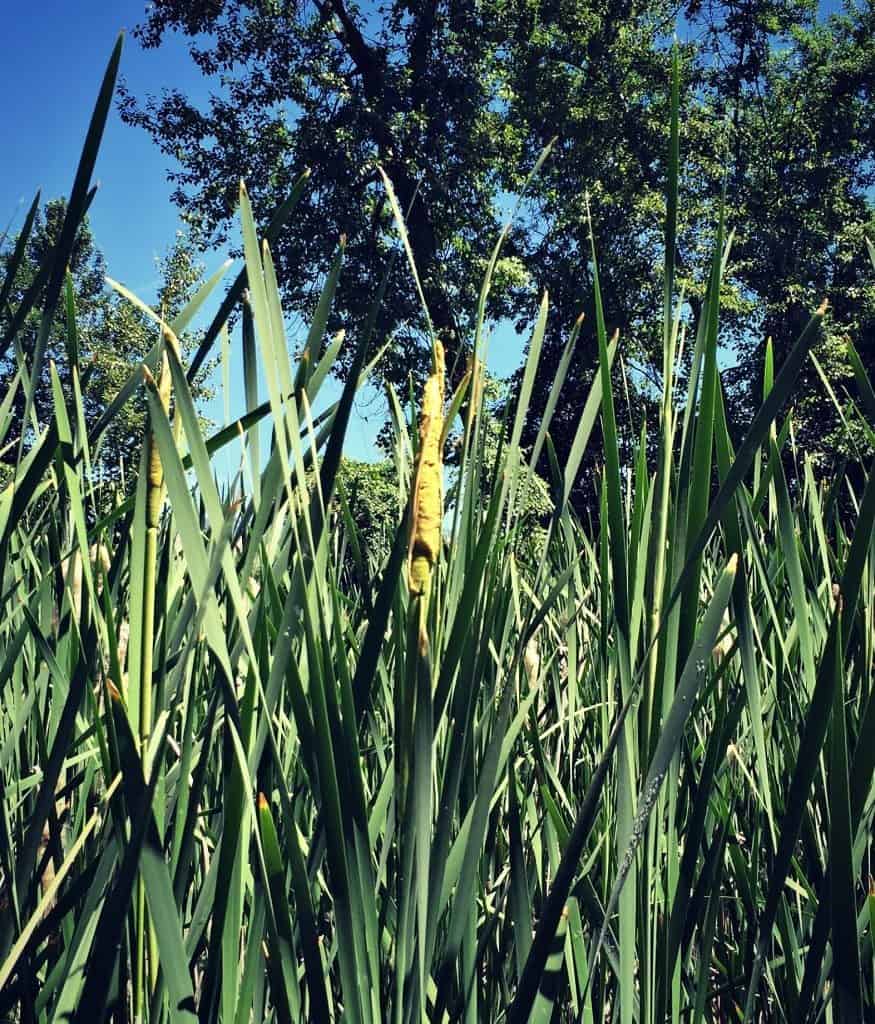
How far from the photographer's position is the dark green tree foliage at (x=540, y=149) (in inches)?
374

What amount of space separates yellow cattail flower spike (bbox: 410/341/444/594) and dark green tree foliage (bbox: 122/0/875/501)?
866cm

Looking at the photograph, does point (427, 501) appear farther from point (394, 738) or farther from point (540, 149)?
point (540, 149)

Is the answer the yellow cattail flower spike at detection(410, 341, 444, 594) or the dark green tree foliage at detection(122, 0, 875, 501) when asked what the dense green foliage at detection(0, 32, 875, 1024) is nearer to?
the yellow cattail flower spike at detection(410, 341, 444, 594)

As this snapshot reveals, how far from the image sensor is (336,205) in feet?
31.1

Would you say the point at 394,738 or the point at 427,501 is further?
the point at 394,738

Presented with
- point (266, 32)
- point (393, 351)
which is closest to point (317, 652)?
point (393, 351)

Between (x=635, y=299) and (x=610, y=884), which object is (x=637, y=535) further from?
(x=635, y=299)

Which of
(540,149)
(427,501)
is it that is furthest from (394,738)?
(540,149)

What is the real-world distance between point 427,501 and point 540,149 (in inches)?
431

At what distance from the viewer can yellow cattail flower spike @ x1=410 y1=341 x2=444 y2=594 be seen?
24cm

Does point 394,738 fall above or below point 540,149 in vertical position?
below

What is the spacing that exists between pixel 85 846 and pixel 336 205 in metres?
9.62

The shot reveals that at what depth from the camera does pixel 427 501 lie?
0.24 meters

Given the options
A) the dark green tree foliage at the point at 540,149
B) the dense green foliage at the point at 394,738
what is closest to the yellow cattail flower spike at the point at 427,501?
the dense green foliage at the point at 394,738
